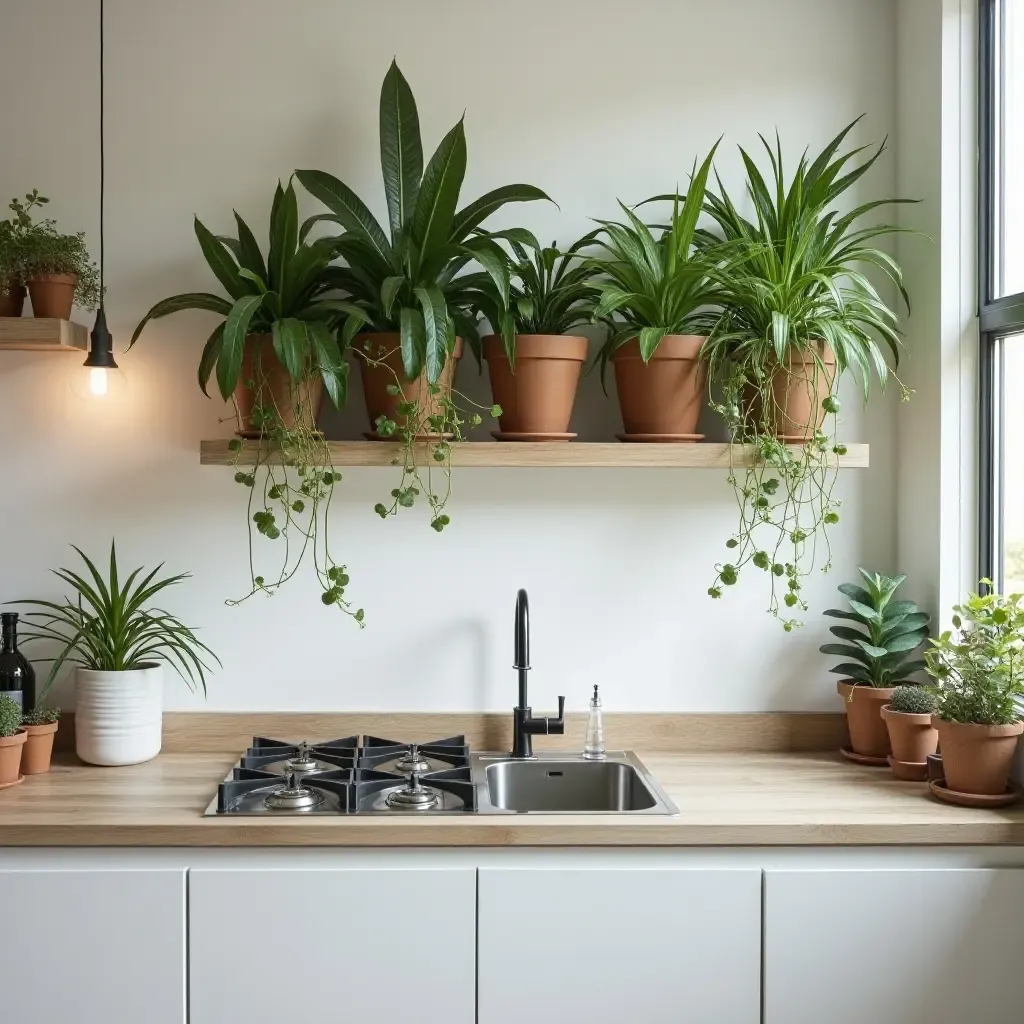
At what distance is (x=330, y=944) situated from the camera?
217cm

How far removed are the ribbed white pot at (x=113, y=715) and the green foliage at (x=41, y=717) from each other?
0.05 meters

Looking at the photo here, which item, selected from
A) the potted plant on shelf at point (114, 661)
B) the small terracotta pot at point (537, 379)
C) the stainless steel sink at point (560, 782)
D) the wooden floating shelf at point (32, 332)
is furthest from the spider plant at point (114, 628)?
the small terracotta pot at point (537, 379)

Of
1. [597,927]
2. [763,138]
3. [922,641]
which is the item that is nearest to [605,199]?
[763,138]

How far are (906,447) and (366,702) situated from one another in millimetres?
1509

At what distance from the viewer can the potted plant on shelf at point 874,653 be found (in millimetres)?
2676

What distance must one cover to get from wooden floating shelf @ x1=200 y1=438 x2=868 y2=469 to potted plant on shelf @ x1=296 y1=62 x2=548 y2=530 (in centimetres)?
5

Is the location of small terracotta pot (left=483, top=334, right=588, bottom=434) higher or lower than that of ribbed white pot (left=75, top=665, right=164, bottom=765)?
higher

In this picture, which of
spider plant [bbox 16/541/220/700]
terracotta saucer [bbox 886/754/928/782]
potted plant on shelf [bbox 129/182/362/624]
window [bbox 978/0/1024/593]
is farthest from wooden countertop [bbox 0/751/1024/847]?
window [bbox 978/0/1024/593]

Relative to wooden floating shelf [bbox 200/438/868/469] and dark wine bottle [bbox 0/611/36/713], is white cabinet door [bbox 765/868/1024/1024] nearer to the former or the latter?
wooden floating shelf [bbox 200/438/868/469]

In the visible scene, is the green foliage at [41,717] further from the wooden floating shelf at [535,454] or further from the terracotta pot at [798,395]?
the terracotta pot at [798,395]

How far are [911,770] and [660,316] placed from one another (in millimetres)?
1172

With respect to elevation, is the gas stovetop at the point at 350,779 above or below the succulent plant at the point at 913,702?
below

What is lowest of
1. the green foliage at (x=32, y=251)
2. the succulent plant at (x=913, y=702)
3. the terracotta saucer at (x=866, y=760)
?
the terracotta saucer at (x=866, y=760)

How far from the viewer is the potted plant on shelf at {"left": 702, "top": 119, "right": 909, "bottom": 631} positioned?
251 cm
